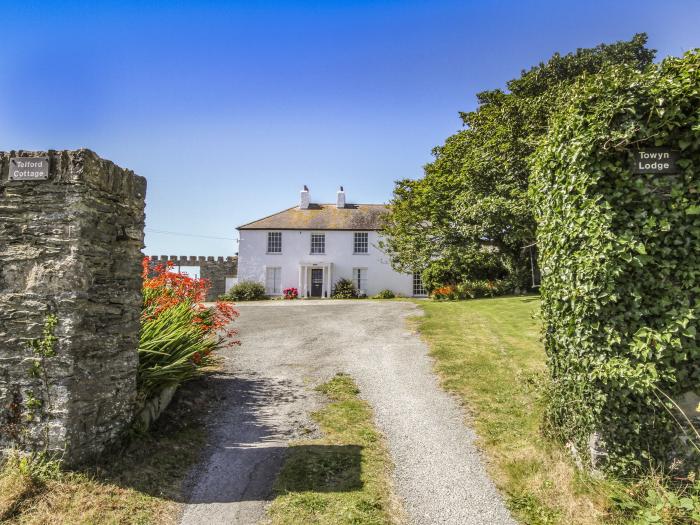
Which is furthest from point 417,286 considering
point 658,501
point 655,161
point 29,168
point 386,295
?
point 29,168

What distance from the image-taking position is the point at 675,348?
13.5ft

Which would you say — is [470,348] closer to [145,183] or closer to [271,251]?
[145,183]

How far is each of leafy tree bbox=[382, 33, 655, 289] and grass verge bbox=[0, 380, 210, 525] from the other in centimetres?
1383

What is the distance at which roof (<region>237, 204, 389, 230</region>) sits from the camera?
29844mm

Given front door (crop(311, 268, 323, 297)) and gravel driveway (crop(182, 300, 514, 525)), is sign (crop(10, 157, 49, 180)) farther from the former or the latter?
front door (crop(311, 268, 323, 297))

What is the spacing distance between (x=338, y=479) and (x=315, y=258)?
25241 mm

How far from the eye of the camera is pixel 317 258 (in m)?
29.9

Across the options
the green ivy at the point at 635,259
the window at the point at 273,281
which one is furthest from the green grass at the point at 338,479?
the window at the point at 273,281

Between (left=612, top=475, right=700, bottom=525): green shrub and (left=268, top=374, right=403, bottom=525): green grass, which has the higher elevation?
(left=612, top=475, right=700, bottom=525): green shrub

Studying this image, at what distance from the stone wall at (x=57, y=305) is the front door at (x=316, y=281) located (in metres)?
25.2

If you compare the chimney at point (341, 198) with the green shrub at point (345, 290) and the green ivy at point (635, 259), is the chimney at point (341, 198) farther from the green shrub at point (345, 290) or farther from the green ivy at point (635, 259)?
the green ivy at point (635, 259)

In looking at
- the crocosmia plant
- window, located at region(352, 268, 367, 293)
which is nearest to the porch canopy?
window, located at region(352, 268, 367, 293)

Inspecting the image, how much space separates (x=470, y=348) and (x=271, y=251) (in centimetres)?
2118

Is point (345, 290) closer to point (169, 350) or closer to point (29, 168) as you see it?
point (169, 350)
